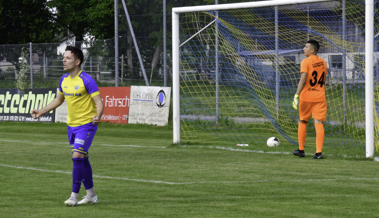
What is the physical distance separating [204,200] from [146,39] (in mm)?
14718

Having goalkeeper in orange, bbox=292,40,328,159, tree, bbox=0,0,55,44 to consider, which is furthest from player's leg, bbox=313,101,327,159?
tree, bbox=0,0,55,44

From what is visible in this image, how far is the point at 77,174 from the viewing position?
7125 mm

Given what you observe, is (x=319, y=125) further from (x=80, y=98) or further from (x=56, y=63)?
(x=56, y=63)

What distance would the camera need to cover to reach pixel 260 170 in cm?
991

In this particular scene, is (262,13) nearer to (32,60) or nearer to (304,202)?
(304,202)

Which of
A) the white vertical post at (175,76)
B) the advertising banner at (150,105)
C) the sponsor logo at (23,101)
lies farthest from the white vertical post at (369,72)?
the sponsor logo at (23,101)

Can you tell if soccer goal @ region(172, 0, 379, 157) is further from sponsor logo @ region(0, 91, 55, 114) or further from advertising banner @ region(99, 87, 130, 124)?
sponsor logo @ region(0, 91, 55, 114)

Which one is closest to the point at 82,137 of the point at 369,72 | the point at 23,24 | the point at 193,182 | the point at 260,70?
the point at 193,182

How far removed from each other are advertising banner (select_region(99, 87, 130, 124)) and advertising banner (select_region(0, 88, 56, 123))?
2.69 metres

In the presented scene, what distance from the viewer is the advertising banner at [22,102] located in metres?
22.5

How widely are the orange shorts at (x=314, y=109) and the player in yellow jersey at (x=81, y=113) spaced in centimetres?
536

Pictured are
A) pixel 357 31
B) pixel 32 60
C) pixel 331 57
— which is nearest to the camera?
pixel 357 31

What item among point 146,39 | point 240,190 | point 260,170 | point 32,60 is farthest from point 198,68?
point 32,60

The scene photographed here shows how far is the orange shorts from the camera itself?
11.5m
